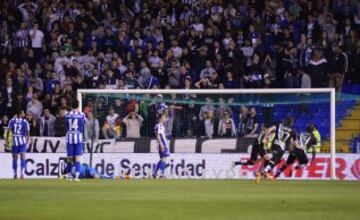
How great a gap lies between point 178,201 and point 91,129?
11.3m

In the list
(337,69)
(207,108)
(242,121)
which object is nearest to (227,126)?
(242,121)

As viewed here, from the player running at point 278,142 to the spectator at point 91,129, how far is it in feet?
17.2

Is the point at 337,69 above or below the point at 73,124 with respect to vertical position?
→ above

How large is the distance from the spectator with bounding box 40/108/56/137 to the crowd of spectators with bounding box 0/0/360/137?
3 centimetres

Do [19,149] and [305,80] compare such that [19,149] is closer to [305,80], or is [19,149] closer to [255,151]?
[255,151]

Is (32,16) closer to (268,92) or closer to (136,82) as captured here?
(136,82)

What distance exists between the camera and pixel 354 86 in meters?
27.5

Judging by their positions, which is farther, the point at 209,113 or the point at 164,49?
the point at 164,49

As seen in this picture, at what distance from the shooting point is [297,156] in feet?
82.6

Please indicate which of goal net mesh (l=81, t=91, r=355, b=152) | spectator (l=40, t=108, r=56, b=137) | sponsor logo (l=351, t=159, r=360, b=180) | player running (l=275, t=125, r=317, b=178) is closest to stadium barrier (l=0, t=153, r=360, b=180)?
sponsor logo (l=351, t=159, r=360, b=180)

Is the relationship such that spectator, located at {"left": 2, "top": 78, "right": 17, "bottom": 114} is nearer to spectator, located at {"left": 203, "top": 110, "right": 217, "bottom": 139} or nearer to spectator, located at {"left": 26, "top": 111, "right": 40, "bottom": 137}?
spectator, located at {"left": 26, "top": 111, "right": 40, "bottom": 137}

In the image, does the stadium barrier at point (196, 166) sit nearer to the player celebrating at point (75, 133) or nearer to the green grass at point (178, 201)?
the player celebrating at point (75, 133)

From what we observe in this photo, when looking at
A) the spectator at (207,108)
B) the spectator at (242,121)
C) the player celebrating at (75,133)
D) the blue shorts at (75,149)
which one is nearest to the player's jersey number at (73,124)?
the player celebrating at (75,133)

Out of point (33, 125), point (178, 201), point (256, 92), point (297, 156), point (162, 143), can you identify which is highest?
point (256, 92)
